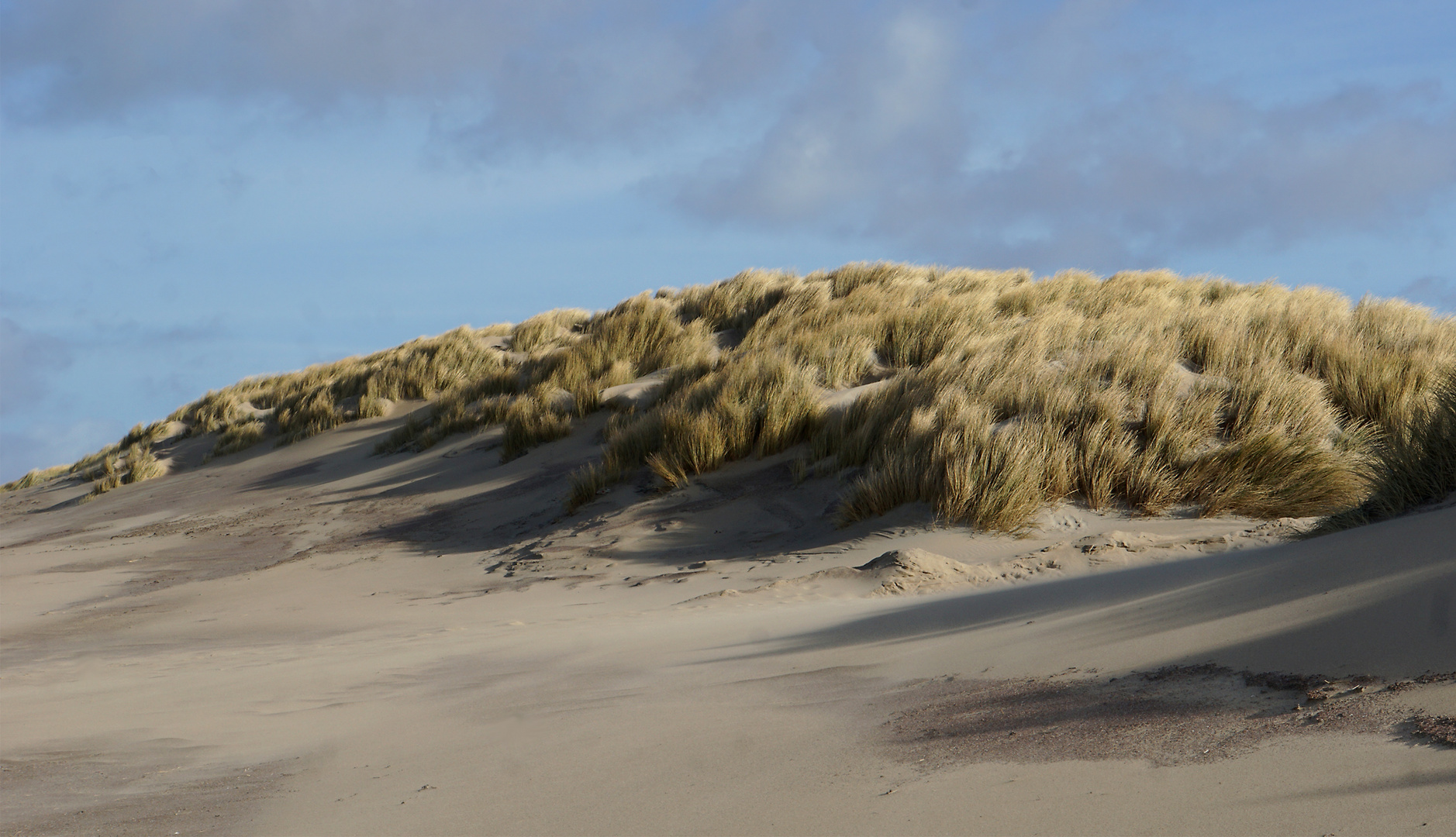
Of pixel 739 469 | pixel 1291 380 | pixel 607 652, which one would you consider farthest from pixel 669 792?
pixel 1291 380

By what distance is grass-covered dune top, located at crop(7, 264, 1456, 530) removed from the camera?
6.78 meters

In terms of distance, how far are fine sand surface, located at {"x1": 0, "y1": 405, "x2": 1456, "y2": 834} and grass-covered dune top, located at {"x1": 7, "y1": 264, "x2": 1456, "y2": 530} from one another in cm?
43

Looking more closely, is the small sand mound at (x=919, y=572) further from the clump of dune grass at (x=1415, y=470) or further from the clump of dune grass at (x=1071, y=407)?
the clump of dune grass at (x=1415, y=470)

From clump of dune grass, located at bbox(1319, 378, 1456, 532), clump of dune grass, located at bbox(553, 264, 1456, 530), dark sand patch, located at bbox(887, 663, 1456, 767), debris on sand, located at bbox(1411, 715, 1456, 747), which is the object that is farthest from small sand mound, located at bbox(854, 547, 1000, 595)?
debris on sand, located at bbox(1411, 715, 1456, 747)

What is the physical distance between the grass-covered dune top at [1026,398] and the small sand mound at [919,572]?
0.86 meters

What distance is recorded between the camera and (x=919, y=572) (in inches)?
218

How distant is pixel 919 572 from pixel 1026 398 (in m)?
2.56

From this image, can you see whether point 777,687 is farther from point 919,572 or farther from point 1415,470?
point 1415,470

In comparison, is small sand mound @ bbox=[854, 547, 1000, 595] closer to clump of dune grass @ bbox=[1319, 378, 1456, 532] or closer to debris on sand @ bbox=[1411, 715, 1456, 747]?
clump of dune grass @ bbox=[1319, 378, 1456, 532]

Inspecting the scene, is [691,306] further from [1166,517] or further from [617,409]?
[1166,517]

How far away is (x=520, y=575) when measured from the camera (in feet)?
23.0

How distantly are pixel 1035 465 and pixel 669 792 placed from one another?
4755 mm

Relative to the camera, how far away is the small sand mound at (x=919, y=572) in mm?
5383

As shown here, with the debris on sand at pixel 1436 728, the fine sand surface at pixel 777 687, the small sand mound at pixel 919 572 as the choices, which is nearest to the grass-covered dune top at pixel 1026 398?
the fine sand surface at pixel 777 687
